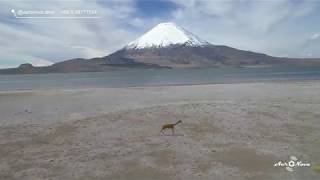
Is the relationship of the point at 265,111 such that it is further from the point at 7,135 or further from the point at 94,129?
the point at 7,135

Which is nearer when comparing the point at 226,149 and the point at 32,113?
the point at 226,149

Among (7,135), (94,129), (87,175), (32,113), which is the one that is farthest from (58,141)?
(32,113)

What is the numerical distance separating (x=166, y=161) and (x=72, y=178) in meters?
2.30

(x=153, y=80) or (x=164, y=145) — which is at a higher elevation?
(x=164, y=145)

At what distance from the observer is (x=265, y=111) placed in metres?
14.6

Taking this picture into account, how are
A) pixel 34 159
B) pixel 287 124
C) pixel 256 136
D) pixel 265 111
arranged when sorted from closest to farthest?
pixel 34 159 < pixel 256 136 < pixel 287 124 < pixel 265 111

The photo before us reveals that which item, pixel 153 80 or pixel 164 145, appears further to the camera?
pixel 153 80

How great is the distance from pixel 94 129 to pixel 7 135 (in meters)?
3.08

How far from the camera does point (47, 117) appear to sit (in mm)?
15992

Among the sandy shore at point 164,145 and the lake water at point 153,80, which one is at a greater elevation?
the sandy shore at point 164,145

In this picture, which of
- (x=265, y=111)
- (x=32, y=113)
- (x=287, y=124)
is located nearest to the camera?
(x=287, y=124)

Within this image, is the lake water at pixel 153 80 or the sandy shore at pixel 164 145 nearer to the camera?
the sandy shore at pixel 164 145

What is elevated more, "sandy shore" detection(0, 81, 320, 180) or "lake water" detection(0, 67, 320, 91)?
"sandy shore" detection(0, 81, 320, 180)

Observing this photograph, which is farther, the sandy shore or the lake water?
the lake water
